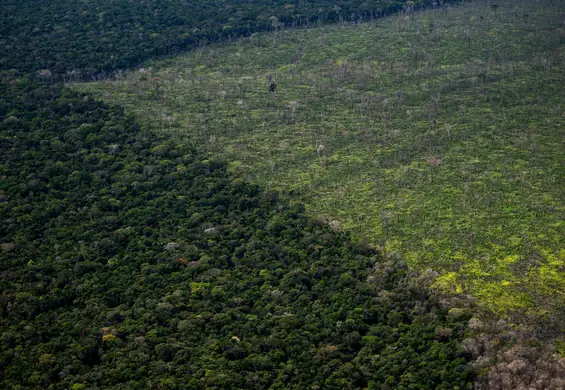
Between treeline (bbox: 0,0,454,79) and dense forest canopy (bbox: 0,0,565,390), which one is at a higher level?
treeline (bbox: 0,0,454,79)

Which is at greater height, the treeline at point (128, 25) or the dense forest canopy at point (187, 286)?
the treeline at point (128, 25)

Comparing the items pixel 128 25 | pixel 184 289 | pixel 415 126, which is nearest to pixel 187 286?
pixel 184 289

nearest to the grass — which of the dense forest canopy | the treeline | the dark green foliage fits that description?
the dense forest canopy

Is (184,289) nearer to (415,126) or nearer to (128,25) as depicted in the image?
(415,126)

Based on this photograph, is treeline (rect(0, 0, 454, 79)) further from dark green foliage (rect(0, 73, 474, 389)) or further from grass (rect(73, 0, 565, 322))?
dark green foliage (rect(0, 73, 474, 389))

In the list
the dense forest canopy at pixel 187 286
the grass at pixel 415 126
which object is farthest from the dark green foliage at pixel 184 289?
the grass at pixel 415 126

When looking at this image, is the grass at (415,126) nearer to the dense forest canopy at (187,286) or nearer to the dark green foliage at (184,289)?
the dense forest canopy at (187,286)
